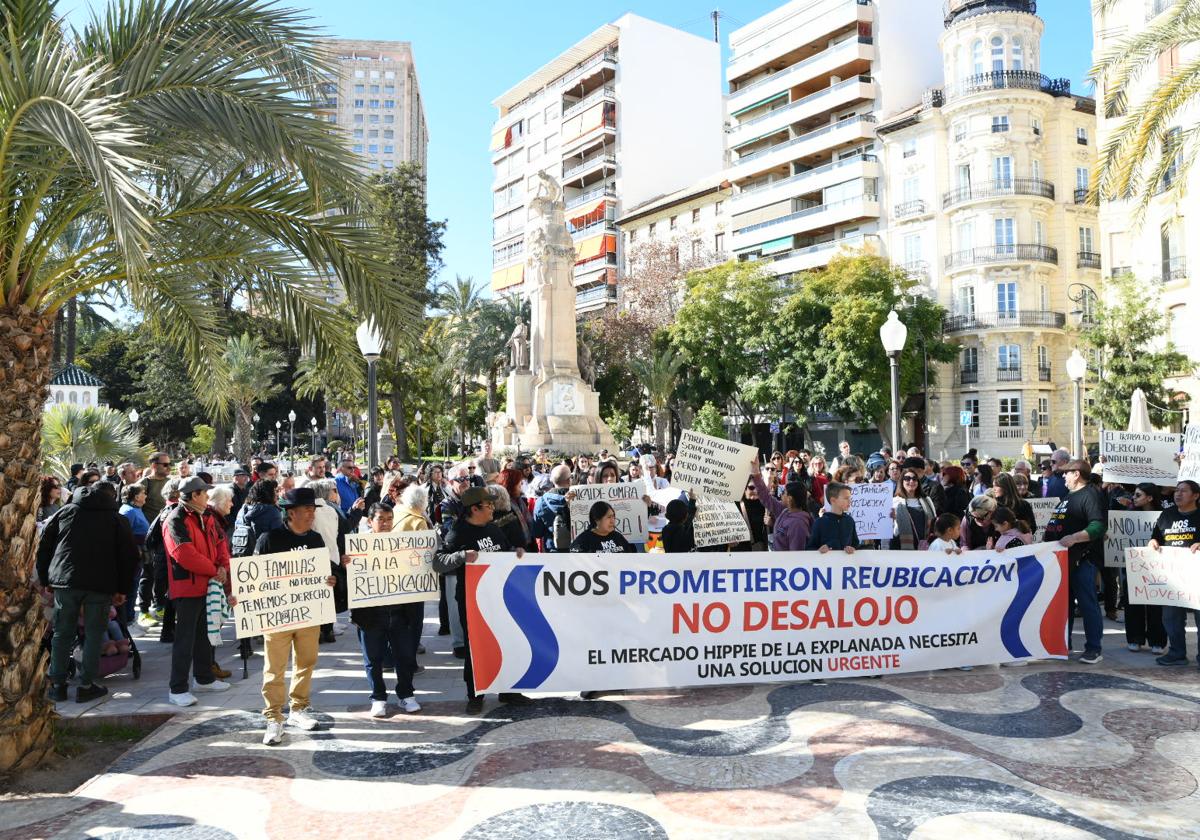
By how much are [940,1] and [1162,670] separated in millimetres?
57257

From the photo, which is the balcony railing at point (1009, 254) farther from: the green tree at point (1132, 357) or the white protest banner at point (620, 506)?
the white protest banner at point (620, 506)

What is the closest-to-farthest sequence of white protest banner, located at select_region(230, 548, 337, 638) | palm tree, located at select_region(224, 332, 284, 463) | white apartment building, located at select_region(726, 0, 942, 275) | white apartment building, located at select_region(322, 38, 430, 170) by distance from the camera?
white protest banner, located at select_region(230, 548, 337, 638), palm tree, located at select_region(224, 332, 284, 463), white apartment building, located at select_region(726, 0, 942, 275), white apartment building, located at select_region(322, 38, 430, 170)

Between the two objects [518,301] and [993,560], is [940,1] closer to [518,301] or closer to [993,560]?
[518,301]

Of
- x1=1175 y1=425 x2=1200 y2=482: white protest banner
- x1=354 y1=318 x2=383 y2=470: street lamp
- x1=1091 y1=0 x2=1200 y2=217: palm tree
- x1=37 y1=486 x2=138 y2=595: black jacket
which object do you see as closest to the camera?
x1=37 y1=486 x2=138 y2=595: black jacket

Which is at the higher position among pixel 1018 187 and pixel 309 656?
pixel 1018 187

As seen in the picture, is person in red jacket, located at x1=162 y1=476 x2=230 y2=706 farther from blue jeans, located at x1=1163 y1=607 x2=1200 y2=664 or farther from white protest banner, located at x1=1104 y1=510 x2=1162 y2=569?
white protest banner, located at x1=1104 y1=510 x2=1162 y2=569

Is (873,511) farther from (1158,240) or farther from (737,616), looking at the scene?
(1158,240)

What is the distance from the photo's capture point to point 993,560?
786 centimetres

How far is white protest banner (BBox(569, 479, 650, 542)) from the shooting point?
33.6 ft

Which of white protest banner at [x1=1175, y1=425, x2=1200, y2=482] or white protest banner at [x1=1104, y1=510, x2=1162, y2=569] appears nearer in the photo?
white protest banner at [x1=1104, y1=510, x2=1162, y2=569]

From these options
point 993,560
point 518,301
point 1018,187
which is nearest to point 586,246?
point 518,301

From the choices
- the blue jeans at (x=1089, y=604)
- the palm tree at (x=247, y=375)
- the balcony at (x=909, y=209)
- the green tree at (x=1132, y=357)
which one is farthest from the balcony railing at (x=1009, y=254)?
the blue jeans at (x=1089, y=604)

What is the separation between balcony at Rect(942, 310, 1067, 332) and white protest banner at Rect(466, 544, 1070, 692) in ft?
134

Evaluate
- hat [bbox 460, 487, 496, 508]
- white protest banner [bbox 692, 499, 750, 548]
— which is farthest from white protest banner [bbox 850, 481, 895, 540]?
hat [bbox 460, 487, 496, 508]
